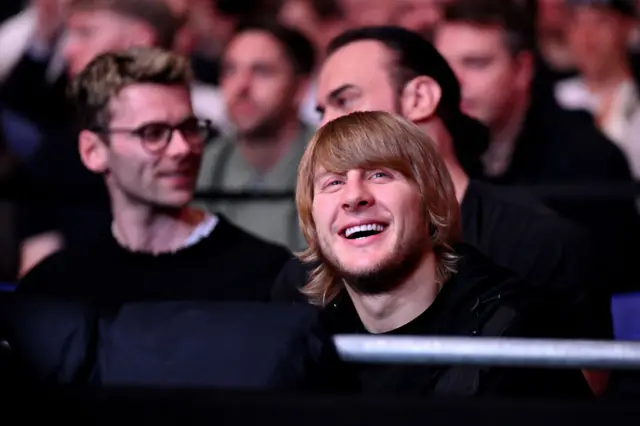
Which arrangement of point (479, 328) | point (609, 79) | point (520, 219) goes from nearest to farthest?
point (479, 328)
point (520, 219)
point (609, 79)

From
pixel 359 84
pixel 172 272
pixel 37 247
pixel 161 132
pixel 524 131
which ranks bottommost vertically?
pixel 37 247

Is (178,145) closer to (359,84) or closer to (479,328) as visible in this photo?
(359,84)

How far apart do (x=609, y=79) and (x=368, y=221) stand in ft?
5.43

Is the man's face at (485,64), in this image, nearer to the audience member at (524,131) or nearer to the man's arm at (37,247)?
the audience member at (524,131)

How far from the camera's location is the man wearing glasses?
6.19 ft

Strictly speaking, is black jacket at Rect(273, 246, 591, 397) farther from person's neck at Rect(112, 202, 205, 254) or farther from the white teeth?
person's neck at Rect(112, 202, 205, 254)

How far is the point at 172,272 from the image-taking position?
1.90 metres

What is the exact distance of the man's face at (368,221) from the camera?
1.34 m

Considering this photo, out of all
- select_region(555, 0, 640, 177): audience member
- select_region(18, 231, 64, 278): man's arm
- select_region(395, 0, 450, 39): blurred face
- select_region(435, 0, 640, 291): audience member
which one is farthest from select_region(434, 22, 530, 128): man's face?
select_region(18, 231, 64, 278): man's arm

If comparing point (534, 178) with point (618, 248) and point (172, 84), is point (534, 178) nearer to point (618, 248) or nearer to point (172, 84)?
point (618, 248)

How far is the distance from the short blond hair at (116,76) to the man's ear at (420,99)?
0.42 m

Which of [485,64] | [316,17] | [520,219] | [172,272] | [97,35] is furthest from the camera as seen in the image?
[316,17]

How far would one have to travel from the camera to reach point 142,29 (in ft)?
8.55

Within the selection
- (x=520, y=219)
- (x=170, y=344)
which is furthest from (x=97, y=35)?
(x=170, y=344)
